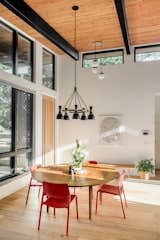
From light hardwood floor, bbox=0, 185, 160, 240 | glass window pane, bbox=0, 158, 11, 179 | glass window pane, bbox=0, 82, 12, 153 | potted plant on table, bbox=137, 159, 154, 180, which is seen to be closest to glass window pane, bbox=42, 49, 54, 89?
glass window pane, bbox=0, 82, 12, 153

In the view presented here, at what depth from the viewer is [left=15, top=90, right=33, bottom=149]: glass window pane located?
16.0 feet

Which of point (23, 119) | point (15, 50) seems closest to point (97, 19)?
point (15, 50)

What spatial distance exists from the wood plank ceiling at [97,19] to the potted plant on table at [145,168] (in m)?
3.45

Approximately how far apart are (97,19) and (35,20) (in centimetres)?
133

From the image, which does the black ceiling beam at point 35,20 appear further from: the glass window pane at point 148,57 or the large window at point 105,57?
the glass window pane at point 148,57

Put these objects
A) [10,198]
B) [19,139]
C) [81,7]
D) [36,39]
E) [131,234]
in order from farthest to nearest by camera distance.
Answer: [36,39] < [19,139] < [10,198] < [81,7] < [131,234]

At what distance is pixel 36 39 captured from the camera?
539 cm

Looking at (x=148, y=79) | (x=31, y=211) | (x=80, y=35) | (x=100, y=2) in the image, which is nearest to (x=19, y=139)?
(x=31, y=211)

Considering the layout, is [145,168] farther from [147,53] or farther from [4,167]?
[4,167]

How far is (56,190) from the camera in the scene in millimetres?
2848

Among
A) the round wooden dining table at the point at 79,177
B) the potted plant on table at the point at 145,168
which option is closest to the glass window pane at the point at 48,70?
the round wooden dining table at the point at 79,177

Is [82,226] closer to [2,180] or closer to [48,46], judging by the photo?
[2,180]

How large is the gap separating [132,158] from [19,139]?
337cm

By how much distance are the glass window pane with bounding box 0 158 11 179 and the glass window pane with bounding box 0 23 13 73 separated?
200 cm
